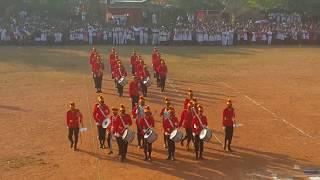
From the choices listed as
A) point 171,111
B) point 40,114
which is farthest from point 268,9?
point 171,111

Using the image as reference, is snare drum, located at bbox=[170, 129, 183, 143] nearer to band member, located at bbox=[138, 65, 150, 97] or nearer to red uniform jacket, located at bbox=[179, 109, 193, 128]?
red uniform jacket, located at bbox=[179, 109, 193, 128]

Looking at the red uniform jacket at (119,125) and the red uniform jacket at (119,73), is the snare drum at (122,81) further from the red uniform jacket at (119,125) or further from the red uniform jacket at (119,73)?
the red uniform jacket at (119,125)

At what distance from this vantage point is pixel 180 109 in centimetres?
2489

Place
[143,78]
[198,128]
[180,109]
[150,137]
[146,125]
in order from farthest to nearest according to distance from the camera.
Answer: [143,78], [180,109], [146,125], [198,128], [150,137]

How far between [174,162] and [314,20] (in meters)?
43.3

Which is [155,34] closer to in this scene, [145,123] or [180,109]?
[180,109]

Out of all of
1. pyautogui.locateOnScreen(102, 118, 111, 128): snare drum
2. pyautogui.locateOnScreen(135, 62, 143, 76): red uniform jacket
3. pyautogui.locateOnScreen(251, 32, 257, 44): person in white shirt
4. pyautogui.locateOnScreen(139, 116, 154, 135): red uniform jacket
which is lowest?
pyautogui.locateOnScreen(102, 118, 111, 128): snare drum

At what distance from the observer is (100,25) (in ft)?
173

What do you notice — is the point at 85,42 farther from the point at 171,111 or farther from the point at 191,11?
the point at 171,111

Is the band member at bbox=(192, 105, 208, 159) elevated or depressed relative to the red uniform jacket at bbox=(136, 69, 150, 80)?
depressed

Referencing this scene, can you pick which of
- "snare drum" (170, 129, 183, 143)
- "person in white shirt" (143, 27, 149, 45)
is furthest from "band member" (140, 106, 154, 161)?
"person in white shirt" (143, 27, 149, 45)

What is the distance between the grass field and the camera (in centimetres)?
1728

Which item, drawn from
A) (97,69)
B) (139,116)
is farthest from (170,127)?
(97,69)

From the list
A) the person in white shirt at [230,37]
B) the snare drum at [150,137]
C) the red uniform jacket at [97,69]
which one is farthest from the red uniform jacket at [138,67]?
the person in white shirt at [230,37]
